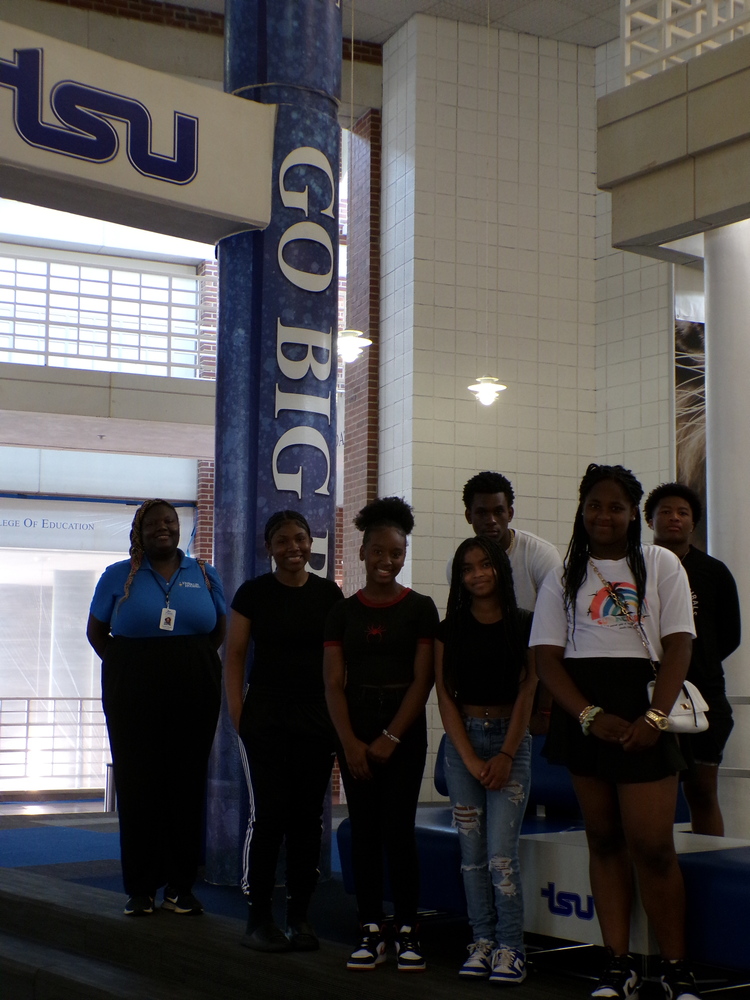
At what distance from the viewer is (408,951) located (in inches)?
137

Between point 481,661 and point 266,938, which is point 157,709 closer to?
point 266,938

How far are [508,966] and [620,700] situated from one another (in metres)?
0.86

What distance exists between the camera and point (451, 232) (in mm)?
9719

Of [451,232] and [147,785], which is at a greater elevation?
[451,232]

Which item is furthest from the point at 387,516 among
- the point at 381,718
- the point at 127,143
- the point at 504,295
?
the point at 504,295

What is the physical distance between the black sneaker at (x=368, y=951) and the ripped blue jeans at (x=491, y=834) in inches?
11.8

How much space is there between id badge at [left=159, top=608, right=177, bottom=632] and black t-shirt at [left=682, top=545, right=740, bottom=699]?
192 cm

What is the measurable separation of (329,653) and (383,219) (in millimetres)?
6929

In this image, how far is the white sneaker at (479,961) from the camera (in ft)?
11.1

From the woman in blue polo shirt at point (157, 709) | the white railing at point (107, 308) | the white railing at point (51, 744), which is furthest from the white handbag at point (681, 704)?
the white railing at point (51, 744)

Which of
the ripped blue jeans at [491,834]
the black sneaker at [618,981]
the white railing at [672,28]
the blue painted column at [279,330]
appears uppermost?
the white railing at [672,28]

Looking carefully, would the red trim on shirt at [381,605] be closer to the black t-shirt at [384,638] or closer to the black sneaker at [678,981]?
the black t-shirt at [384,638]

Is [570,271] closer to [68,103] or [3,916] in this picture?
[68,103]

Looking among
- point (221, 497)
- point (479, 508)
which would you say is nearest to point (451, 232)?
point (221, 497)
